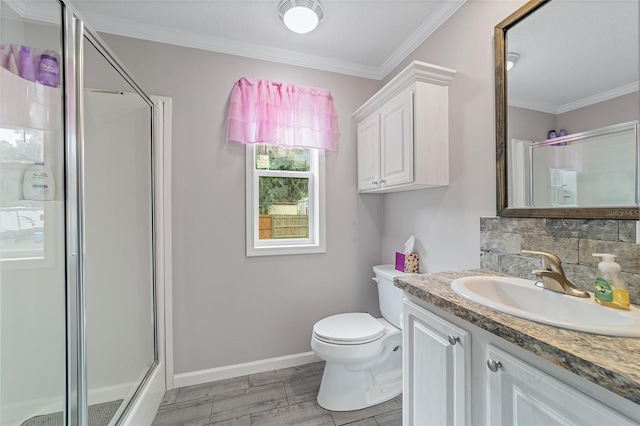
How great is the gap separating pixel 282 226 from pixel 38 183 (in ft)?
4.50

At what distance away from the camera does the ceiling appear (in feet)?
5.17

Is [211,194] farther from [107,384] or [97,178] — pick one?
[107,384]

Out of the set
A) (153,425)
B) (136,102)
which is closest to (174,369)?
(153,425)

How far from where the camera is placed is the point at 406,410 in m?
1.10

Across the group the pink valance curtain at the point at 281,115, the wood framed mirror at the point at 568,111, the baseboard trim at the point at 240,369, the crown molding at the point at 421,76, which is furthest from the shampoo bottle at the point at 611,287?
the baseboard trim at the point at 240,369

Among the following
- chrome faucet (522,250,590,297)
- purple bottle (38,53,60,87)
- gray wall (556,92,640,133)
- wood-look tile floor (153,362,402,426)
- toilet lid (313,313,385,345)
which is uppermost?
purple bottle (38,53,60,87)

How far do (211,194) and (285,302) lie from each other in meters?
0.98

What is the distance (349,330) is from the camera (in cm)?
163

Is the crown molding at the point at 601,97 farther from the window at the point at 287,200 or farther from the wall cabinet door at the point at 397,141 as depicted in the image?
the window at the point at 287,200

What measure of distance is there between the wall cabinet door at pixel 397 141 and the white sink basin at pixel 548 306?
703 millimetres

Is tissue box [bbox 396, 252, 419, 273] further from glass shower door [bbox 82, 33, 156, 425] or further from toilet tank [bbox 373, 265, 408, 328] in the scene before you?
glass shower door [bbox 82, 33, 156, 425]

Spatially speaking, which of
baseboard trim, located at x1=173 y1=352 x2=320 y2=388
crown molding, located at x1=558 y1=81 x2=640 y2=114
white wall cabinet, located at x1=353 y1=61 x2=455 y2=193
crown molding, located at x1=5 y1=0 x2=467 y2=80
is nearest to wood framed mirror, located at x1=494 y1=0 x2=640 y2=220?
crown molding, located at x1=558 y1=81 x2=640 y2=114

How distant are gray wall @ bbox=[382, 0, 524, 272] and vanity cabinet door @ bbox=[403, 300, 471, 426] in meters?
0.60

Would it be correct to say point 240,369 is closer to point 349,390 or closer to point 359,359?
point 349,390
